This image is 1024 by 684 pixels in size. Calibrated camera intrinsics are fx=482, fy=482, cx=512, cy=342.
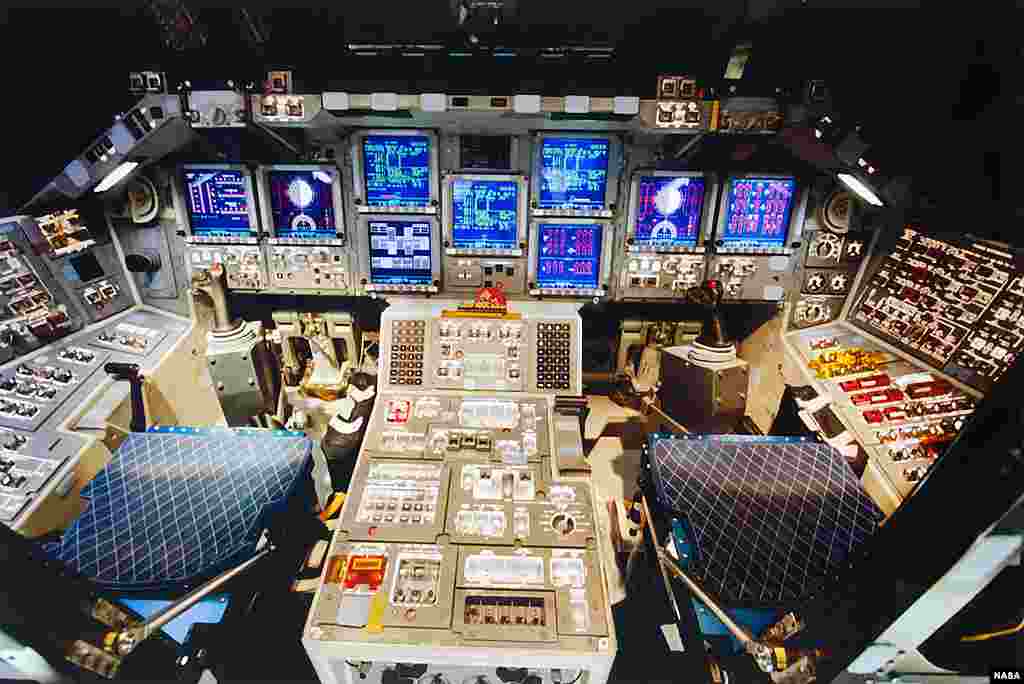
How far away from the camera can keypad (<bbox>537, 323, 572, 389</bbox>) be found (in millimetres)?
2801

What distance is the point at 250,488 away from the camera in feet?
7.15

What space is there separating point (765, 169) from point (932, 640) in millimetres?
2641

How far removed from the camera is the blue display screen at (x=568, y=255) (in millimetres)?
3242

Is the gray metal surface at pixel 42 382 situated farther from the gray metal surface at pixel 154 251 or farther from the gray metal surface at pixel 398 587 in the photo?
the gray metal surface at pixel 398 587

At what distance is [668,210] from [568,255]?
0.72 m

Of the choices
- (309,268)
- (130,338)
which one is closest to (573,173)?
(309,268)

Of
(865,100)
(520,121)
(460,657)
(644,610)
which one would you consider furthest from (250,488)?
(865,100)

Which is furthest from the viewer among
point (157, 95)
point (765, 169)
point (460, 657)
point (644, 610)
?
point (765, 169)

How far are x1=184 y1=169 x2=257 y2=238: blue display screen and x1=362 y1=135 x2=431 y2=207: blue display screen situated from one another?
0.83 m

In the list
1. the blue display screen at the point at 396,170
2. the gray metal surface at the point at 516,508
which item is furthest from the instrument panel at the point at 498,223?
the gray metal surface at the point at 516,508

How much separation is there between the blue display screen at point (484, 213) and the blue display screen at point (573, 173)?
0.22 metres

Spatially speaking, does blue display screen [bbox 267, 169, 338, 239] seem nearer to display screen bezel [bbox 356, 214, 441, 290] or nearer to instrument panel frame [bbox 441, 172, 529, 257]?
display screen bezel [bbox 356, 214, 441, 290]

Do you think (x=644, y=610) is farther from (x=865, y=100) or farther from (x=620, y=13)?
(x=620, y=13)

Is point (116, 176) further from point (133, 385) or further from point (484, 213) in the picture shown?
point (484, 213)
